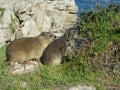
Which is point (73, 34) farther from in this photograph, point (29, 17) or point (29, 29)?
point (29, 17)

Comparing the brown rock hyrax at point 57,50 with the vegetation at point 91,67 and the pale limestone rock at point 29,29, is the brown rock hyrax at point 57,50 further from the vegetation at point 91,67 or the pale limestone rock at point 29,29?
the pale limestone rock at point 29,29

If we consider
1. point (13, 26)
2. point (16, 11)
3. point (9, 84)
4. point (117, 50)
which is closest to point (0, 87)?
point (9, 84)

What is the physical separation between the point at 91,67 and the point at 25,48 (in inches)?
60.5

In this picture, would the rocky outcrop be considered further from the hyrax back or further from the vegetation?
the vegetation

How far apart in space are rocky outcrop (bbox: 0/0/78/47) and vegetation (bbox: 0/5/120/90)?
2328mm

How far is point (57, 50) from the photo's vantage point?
842cm

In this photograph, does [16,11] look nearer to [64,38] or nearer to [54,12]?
[54,12]

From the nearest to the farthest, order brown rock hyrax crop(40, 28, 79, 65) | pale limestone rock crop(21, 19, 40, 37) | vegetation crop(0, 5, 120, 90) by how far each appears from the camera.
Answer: vegetation crop(0, 5, 120, 90) → brown rock hyrax crop(40, 28, 79, 65) → pale limestone rock crop(21, 19, 40, 37)

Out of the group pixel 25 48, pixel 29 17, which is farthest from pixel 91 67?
pixel 29 17

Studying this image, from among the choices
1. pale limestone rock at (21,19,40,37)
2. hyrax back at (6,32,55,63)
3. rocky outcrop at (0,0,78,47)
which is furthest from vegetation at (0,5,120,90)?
pale limestone rock at (21,19,40,37)

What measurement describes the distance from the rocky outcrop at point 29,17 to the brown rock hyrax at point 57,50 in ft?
7.03

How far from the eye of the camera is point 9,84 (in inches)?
282

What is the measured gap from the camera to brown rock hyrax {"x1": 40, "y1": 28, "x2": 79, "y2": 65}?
8.30m

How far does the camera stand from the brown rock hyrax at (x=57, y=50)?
830 cm
